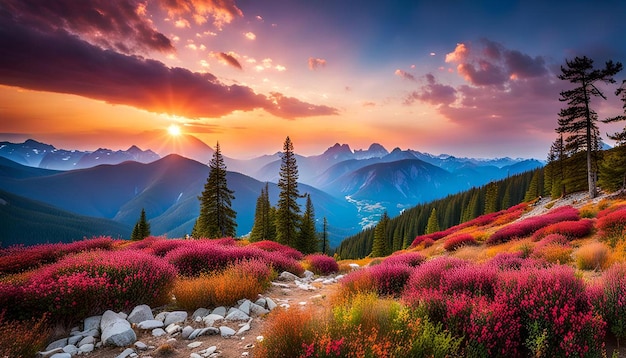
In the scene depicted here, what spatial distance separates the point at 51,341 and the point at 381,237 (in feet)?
196

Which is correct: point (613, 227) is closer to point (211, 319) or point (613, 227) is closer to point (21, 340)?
point (211, 319)

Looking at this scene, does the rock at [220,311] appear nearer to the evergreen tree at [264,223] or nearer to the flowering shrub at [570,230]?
the flowering shrub at [570,230]

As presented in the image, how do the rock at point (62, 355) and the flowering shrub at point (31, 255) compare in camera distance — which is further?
the flowering shrub at point (31, 255)

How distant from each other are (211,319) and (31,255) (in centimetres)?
894

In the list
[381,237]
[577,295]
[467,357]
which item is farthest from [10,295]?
[381,237]

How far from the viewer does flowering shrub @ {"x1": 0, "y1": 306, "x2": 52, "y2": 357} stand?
4195 mm

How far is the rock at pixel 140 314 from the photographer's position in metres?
5.89

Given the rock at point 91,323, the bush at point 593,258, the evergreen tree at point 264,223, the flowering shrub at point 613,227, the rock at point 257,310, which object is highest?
the flowering shrub at point 613,227

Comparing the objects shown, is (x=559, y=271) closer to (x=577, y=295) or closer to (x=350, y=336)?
(x=577, y=295)

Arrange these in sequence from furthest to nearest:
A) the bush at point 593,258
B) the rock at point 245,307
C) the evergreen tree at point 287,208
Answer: the evergreen tree at point 287,208, the bush at point 593,258, the rock at point 245,307

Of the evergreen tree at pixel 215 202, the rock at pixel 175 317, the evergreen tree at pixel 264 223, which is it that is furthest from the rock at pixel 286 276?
the evergreen tree at pixel 264 223

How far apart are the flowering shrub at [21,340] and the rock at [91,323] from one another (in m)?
0.57

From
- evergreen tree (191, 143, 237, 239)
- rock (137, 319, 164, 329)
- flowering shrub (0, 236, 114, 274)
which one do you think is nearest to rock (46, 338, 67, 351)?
rock (137, 319, 164, 329)

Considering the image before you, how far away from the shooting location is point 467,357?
3.69 metres
